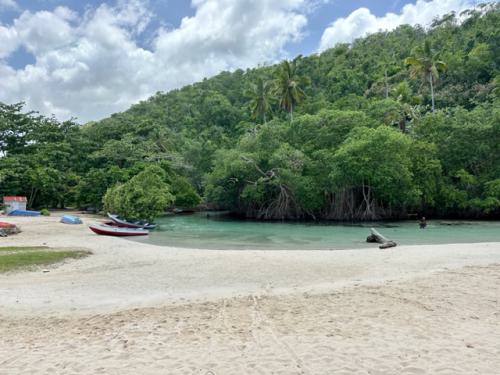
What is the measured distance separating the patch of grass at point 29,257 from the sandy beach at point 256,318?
2.13 ft

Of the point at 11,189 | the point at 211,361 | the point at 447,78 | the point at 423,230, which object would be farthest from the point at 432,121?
the point at 11,189

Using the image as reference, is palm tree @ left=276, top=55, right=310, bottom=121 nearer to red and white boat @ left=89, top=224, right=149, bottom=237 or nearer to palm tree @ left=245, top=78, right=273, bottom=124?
palm tree @ left=245, top=78, right=273, bottom=124

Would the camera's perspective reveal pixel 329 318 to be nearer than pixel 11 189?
Yes

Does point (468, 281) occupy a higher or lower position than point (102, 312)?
higher

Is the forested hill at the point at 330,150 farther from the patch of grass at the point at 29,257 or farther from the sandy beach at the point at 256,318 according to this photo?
the patch of grass at the point at 29,257

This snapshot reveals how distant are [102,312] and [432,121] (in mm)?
37115

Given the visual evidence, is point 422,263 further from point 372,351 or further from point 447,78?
point 447,78

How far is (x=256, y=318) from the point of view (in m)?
7.29

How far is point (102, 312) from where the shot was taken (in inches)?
315

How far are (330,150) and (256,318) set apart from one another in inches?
1271

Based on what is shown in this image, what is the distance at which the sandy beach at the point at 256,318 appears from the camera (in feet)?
17.4

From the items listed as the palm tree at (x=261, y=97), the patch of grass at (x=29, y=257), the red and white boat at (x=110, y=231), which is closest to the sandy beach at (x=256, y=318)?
the patch of grass at (x=29, y=257)

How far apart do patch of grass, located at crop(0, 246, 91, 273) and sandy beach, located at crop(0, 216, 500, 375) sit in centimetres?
65

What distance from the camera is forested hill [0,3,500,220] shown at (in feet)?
113
